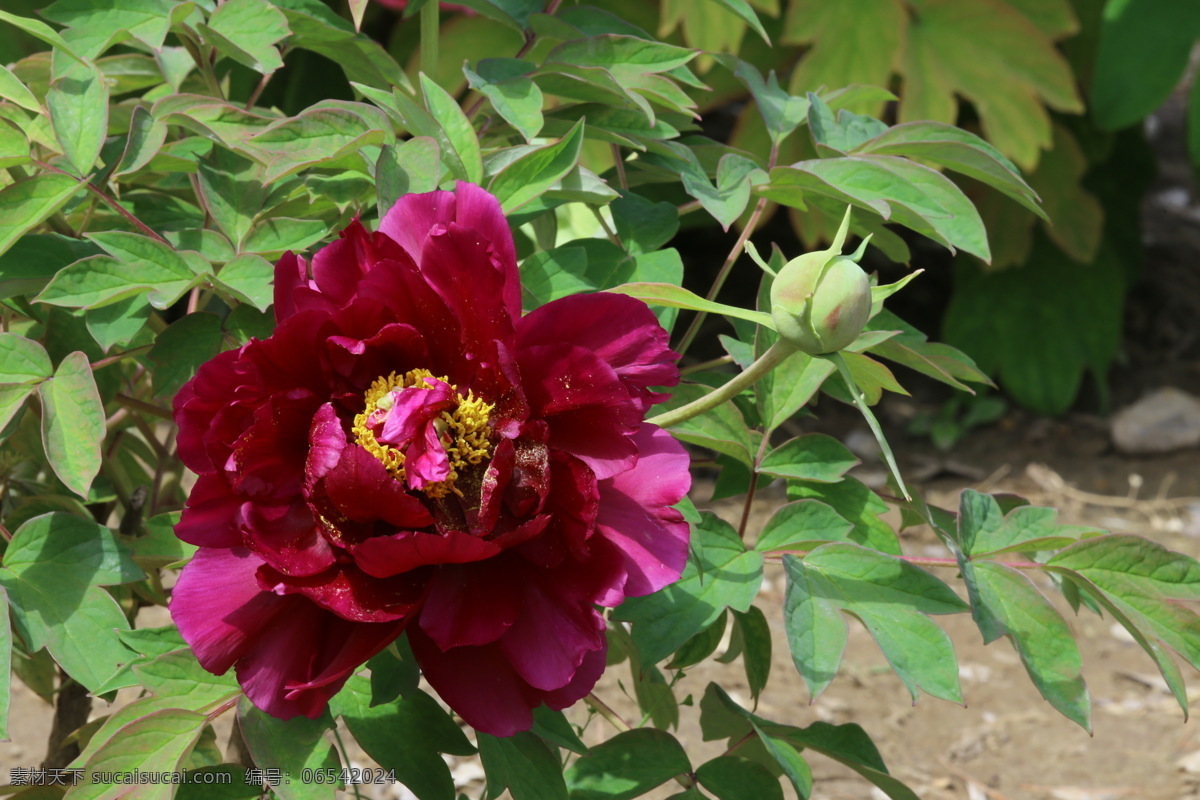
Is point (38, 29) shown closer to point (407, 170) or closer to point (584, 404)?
point (407, 170)

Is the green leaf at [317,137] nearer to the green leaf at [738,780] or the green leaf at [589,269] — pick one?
the green leaf at [589,269]

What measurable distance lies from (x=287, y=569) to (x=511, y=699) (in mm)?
104

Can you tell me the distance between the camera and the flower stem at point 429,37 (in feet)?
2.19

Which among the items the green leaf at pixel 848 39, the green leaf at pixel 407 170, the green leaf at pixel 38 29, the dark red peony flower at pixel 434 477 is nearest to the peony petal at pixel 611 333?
the dark red peony flower at pixel 434 477

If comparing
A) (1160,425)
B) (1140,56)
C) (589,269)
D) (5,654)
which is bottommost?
(1160,425)

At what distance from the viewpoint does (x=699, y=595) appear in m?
0.55

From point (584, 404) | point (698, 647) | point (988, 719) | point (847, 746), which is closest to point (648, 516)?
point (584, 404)

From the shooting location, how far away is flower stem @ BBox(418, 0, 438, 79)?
2.19ft

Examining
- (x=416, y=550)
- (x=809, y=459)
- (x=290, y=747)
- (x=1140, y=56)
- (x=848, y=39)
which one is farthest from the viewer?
(x=1140, y=56)

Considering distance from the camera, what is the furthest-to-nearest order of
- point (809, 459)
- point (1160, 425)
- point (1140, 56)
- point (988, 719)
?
point (1160, 425) < point (1140, 56) < point (988, 719) < point (809, 459)

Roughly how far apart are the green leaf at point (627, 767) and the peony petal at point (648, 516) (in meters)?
A: 0.19

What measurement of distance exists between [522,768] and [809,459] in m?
0.22

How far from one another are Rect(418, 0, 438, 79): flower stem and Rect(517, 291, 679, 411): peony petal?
0.25 meters

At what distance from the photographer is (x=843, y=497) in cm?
65
